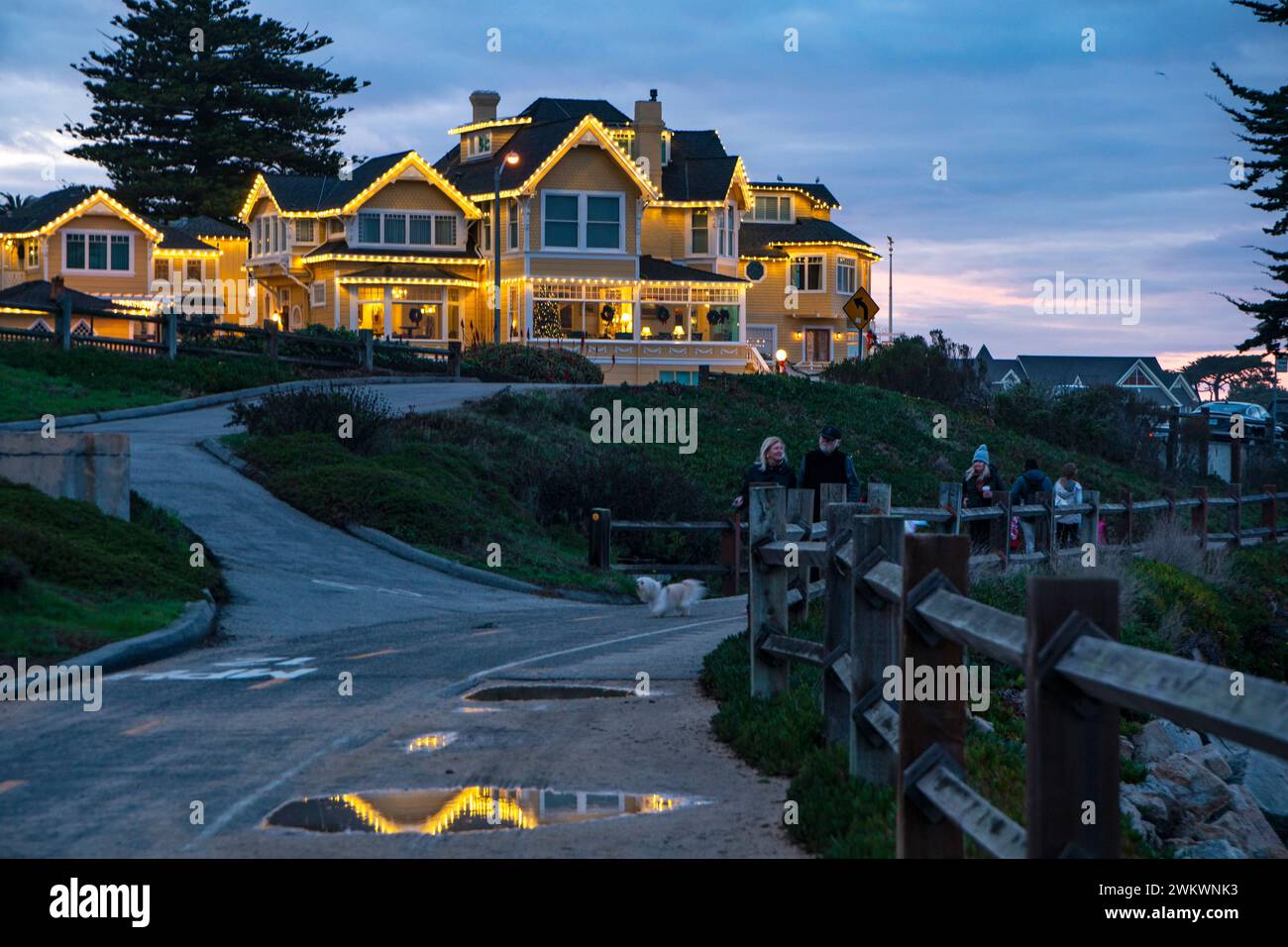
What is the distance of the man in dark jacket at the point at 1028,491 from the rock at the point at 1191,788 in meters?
9.12

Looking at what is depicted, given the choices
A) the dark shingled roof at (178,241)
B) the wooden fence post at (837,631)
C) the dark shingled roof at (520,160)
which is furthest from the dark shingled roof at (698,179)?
the wooden fence post at (837,631)

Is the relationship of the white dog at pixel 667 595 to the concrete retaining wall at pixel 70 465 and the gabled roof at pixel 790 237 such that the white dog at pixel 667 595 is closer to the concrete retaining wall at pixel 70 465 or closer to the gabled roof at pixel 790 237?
the concrete retaining wall at pixel 70 465

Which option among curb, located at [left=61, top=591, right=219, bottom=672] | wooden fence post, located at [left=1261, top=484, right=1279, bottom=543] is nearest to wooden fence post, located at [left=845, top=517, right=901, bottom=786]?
curb, located at [left=61, top=591, right=219, bottom=672]

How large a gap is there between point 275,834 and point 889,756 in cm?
278

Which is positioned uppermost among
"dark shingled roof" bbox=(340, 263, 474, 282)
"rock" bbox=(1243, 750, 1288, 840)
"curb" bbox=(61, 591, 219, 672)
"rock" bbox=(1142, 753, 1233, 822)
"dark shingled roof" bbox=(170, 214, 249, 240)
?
"dark shingled roof" bbox=(170, 214, 249, 240)

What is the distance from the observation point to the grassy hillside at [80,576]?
41.1ft

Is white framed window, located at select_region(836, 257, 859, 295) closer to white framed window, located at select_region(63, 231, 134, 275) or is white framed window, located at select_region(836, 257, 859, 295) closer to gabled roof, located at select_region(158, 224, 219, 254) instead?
gabled roof, located at select_region(158, 224, 219, 254)

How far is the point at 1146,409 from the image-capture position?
5147 cm

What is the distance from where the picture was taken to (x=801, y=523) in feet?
37.3

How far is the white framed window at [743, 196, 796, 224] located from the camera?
233ft

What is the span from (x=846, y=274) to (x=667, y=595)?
52530 millimetres

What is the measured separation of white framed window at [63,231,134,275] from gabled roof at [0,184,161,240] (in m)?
0.77
